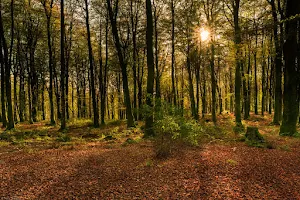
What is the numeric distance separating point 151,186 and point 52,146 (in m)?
6.74

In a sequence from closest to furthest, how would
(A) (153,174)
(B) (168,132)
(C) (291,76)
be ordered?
(A) (153,174), (B) (168,132), (C) (291,76)

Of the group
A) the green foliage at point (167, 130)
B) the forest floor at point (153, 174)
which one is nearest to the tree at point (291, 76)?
the forest floor at point (153, 174)

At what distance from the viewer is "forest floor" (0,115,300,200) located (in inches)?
177

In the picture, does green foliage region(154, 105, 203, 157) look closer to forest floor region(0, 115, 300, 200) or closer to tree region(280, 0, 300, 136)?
forest floor region(0, 115, 300, 200)

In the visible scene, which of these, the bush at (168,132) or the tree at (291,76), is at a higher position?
the tree at (291,76)

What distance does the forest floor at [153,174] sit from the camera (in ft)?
14.8

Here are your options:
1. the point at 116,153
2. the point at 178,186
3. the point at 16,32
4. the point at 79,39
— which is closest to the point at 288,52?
the point at 178,186

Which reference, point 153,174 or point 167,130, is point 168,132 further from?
point 153,174

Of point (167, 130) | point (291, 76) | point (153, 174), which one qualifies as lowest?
point (153, 174)

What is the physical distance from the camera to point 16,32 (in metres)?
20.2

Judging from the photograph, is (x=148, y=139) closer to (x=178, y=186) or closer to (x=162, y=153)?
(x=162, y=153)

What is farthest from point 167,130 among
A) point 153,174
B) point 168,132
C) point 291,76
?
point 291,76

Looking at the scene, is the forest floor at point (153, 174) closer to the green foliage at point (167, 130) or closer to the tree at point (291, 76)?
the green foliage at point (167, 130)

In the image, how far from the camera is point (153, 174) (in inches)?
220
